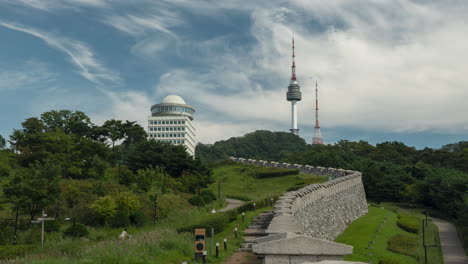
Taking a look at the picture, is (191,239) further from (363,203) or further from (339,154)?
(339,154)

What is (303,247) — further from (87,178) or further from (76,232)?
(87,178)

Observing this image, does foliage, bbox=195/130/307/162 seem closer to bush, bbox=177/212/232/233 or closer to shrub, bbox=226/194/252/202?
shrub, bbox=226/194/252/202

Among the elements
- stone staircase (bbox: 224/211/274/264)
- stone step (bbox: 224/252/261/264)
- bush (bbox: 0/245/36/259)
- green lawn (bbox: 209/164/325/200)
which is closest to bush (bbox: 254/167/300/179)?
green lawn (bbox: 209/164/325/200)

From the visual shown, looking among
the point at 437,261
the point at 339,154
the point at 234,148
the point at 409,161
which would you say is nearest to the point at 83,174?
the point at 437,261

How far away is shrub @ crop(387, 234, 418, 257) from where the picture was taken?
2686cm

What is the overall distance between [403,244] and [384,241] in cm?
119

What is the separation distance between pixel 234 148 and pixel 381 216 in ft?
324

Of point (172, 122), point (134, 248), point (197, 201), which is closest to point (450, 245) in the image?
point (197, 201)

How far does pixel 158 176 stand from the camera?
44062mm

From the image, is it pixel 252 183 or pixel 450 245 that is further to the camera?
pixel 252 183

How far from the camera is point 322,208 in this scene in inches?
1268

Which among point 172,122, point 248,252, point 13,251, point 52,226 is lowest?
point 13,251

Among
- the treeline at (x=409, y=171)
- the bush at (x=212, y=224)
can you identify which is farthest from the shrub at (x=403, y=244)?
the bush at (x=212, y=224)

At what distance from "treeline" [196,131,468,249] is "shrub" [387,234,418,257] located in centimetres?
Result: 892
